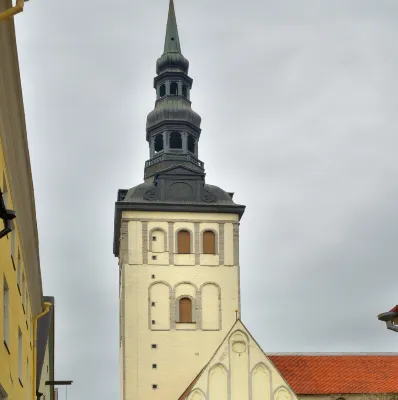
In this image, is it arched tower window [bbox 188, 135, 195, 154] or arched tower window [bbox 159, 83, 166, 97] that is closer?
arched tower window [bbox 188, 135, 195, 154]

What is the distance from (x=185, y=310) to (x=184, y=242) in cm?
376

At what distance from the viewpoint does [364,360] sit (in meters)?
55.5

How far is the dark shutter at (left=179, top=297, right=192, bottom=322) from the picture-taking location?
174 ft

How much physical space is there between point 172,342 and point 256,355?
5622 millimetres

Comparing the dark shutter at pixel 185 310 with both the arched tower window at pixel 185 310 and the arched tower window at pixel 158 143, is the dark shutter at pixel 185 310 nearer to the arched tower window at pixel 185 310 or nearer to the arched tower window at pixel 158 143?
the arched tower window at pixel 185 310

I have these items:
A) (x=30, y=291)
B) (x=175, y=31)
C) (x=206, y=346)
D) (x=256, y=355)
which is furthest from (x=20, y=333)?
(x=175, y=31)

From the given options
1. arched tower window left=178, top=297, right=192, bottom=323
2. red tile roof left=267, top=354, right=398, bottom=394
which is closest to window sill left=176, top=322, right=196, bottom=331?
arched tower window left=178, top=297, right=192, bottom=323

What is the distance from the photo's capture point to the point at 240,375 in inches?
1896

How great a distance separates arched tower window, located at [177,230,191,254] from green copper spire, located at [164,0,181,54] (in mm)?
13061

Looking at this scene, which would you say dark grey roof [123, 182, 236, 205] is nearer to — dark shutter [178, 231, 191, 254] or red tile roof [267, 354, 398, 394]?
dark shutter [178, 231, 191, 254]

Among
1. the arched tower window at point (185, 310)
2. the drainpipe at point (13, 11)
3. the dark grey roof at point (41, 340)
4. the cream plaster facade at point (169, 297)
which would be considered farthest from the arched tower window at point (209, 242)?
the drainpipe at point (13, 11)

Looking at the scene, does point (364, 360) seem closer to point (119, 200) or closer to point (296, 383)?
point (296, 383)

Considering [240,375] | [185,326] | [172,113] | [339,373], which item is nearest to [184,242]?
[185,326]

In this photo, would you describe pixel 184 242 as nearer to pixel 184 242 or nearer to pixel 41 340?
pixel 184 242
